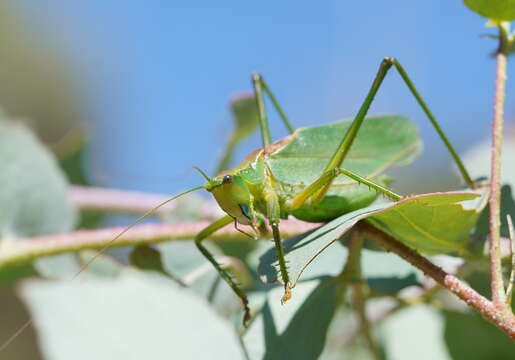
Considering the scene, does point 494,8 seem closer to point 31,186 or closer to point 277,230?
point 277,230

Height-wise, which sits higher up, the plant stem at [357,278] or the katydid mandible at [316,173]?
the katydid mandible at [316,173]

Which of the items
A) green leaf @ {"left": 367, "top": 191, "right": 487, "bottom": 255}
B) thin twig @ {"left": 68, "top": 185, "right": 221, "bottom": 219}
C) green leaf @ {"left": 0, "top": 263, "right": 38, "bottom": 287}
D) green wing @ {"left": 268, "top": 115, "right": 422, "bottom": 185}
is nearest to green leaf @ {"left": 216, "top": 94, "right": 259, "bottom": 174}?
thin twig @ {"left": 68, "top": 185, "right": 221, "bottom": 219}

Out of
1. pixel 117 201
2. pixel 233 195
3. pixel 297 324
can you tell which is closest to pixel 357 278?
pixel 297 324

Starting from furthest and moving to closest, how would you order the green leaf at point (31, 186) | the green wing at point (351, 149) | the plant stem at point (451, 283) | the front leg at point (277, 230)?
the green leaf at point (31, 186)
the green wing at point (351, 149)
the front leg at point (277, 230)
the plant stem at point (451, 283)

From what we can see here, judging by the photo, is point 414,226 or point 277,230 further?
point 277,230

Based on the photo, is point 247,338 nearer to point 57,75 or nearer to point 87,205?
point 87,205

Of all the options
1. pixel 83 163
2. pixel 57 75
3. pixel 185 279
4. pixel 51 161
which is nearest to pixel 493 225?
pixel 185 279

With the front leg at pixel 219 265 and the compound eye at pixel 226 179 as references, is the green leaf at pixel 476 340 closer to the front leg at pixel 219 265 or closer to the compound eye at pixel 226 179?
the front leg at pixel 219 265

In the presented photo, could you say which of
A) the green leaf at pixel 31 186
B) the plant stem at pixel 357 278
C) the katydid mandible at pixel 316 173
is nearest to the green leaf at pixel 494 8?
the katydid mandible at pixel 316 173
